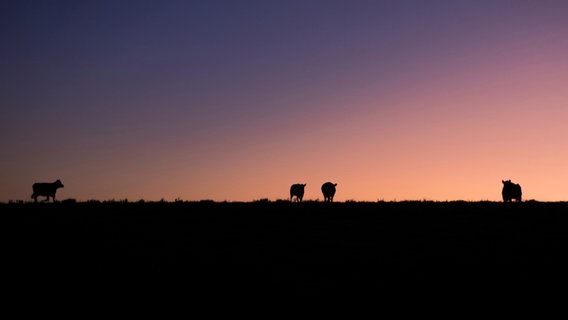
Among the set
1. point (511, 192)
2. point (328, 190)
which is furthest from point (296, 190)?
point (511, 192)

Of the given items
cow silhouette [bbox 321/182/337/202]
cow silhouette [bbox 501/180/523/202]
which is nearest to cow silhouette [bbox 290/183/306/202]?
cow silhouette [bbox 321/182/337/202]

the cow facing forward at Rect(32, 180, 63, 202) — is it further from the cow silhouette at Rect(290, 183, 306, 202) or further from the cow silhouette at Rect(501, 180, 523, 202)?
the cow silhouette at Rect(501, 180, 523, 202)

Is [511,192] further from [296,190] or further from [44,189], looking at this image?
[44,189]

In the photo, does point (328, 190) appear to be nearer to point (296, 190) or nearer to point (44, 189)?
point (296, 190)

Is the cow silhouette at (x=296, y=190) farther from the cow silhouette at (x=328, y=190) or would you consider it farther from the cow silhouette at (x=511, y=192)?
the cow silhouette at (x=511, y=192)
